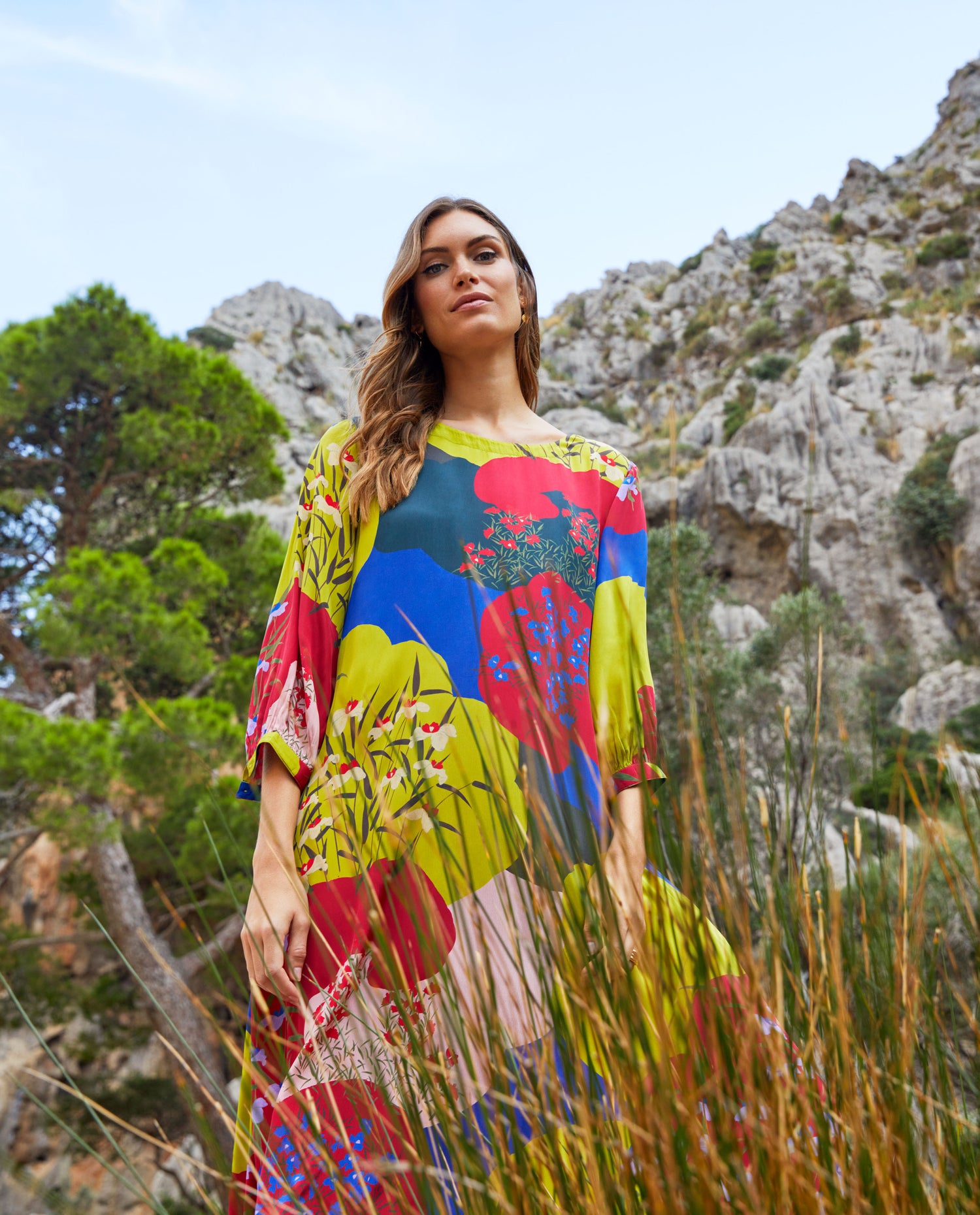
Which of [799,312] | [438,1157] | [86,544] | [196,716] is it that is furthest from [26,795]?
[799,312]

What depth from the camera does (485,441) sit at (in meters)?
1.23

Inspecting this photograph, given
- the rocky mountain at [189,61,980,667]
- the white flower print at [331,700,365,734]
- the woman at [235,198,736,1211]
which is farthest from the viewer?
the rocky mountain at [189,61,980,667]

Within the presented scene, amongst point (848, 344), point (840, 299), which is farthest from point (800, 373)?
point (840, 299)

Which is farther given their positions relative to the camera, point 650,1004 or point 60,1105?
point 60,1105

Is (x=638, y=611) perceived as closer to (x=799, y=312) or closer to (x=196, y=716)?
(x=196, y=716)

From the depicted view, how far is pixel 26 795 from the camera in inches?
226

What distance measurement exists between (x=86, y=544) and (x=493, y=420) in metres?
7.06

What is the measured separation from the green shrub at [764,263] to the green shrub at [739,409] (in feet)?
27.1

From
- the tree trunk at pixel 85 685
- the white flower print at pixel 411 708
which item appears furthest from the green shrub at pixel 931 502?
the white flower print at pixel 411 708

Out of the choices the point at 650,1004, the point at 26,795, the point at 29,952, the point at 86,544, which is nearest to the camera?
the point at 650,1004

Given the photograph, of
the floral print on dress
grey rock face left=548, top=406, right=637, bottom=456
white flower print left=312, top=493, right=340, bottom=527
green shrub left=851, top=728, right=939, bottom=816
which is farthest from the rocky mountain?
white flower print left=312, top=493, right=340, bottom=527

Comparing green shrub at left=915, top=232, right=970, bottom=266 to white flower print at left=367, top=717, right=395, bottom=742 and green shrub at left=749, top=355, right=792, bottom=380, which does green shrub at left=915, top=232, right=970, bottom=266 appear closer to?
green shrub at left=749, top=355, right=792, bottom=380

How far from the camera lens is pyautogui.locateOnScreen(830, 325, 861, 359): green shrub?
22031 mm

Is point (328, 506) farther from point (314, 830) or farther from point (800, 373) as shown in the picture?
point (800, 373)
